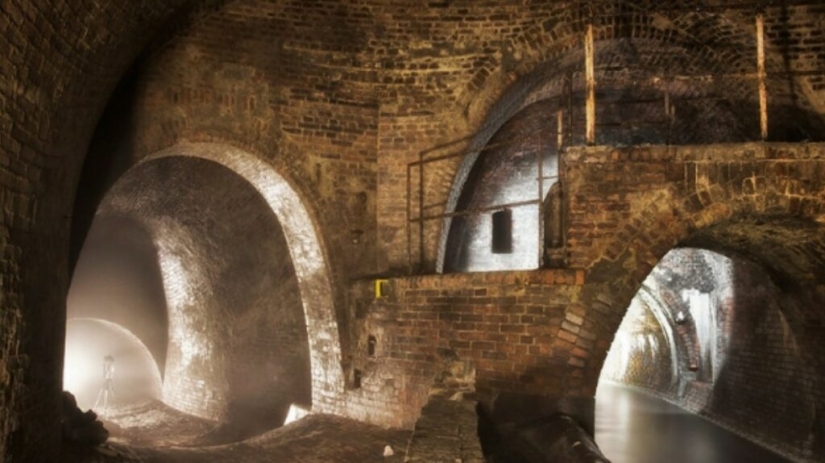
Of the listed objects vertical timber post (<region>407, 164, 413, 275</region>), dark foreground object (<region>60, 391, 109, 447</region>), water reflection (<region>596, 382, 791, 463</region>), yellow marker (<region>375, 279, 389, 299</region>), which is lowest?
water reflection (<region>596, 382, 791, 463</region>)

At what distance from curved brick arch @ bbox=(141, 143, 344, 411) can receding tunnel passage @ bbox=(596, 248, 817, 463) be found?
4.11 meters

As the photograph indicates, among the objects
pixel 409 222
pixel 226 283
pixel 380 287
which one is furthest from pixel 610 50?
pixel 226 283

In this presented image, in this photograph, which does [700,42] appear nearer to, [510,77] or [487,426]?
[510,77]

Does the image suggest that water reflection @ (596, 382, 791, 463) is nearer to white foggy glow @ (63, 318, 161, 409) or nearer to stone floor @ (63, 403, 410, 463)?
stone floor @ (63, 403, 410, 463)

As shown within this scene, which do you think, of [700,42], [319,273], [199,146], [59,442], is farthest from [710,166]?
[59,442]

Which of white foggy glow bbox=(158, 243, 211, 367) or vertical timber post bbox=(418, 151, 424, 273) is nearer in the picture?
vertical timber post bbox=(418, 151, 424, 273)

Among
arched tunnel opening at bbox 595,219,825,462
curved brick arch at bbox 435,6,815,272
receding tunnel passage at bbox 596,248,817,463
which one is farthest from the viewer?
receding tunnel passage at bbox 596,248,817,463

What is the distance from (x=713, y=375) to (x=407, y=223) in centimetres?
640

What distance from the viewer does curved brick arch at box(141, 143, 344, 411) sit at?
9992 mm

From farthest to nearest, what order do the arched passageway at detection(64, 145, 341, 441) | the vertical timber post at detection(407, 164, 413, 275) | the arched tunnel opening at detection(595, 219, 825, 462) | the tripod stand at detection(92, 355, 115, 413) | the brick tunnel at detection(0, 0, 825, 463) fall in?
the tripod stand at detection(92, 355, 115, 413) < the arched passageway at detection(64, 145, 341, 441) < the vertical timber post at detection(407, 164, 413, 275) < the arched tunnel opening at detection(595, 219, 825, 462) < the brick tunnel at detection(0, 0, 825, 463)

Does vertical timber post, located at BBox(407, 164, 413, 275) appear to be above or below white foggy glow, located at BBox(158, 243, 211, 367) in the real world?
above

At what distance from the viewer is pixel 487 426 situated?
765 centimetres

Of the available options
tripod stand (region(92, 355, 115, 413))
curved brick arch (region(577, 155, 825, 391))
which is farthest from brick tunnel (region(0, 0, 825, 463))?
tripod stand (region(92, 355, 115, 413))

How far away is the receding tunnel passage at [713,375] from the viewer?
10102 mm
